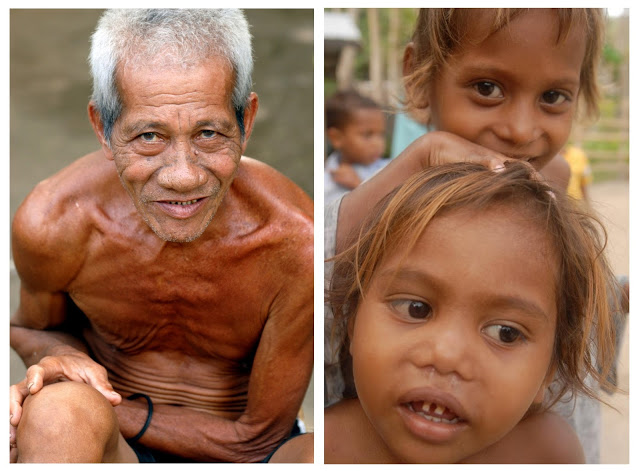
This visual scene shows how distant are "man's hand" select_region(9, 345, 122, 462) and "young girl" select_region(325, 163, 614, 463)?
1.95 ft

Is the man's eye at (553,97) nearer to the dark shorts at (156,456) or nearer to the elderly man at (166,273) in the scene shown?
the elderly man at (166,273)

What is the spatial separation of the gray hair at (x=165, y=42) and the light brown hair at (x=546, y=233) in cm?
46

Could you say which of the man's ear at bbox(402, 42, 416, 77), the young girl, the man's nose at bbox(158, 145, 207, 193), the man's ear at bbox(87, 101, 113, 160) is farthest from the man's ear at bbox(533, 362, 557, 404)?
the man's ear at bbox(87, 101, 113, 160)

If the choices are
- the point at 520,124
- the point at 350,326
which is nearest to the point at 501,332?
the point at 350,326

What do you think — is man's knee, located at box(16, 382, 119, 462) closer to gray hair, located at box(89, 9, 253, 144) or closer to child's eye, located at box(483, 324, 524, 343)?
gray hair, located at box(89, 9, 253, 144)

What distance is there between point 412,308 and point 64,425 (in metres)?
0.79

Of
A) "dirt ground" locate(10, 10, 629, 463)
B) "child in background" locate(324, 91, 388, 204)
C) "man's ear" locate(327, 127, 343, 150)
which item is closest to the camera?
"dirt ground" locate(10, 10, 629, 463)

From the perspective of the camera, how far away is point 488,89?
1.87 metres

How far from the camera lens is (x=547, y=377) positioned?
1831mm

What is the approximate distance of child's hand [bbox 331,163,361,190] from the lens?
4668 millimetres

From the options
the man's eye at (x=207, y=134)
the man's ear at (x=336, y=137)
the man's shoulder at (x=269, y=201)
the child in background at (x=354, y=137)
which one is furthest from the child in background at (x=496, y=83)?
the man's ear at (x=336, y=137)

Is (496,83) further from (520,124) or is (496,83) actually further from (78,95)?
(78,95)

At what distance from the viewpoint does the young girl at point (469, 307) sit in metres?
1.70
